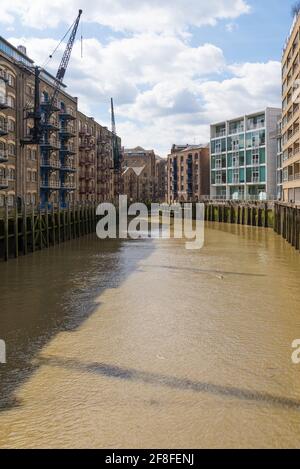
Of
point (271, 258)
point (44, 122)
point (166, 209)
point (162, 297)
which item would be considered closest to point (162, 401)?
point (162, 297)

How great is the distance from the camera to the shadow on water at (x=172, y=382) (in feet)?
27.4

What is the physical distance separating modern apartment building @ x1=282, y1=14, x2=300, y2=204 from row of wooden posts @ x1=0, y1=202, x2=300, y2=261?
216 inches

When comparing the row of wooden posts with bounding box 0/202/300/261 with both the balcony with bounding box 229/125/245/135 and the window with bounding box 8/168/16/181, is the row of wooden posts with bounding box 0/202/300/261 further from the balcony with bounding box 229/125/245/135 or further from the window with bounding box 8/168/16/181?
the balcony with bounding box 229/125/245/135

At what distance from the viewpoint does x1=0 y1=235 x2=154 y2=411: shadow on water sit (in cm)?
1065

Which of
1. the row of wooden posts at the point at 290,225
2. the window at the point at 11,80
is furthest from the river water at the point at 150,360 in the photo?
the window at the point at 11,80

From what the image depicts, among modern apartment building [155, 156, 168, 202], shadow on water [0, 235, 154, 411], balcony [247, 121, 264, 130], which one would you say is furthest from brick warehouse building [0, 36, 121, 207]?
modern apartment building [155, 156, 168, 202]

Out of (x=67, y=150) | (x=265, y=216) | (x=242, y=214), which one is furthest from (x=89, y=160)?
(x=265, y=216)

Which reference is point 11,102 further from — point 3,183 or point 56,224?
point 56,224

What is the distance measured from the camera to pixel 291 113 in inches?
2307

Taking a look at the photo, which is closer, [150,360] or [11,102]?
[150,360]

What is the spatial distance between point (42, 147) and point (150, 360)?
50.4 m

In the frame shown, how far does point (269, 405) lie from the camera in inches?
320
